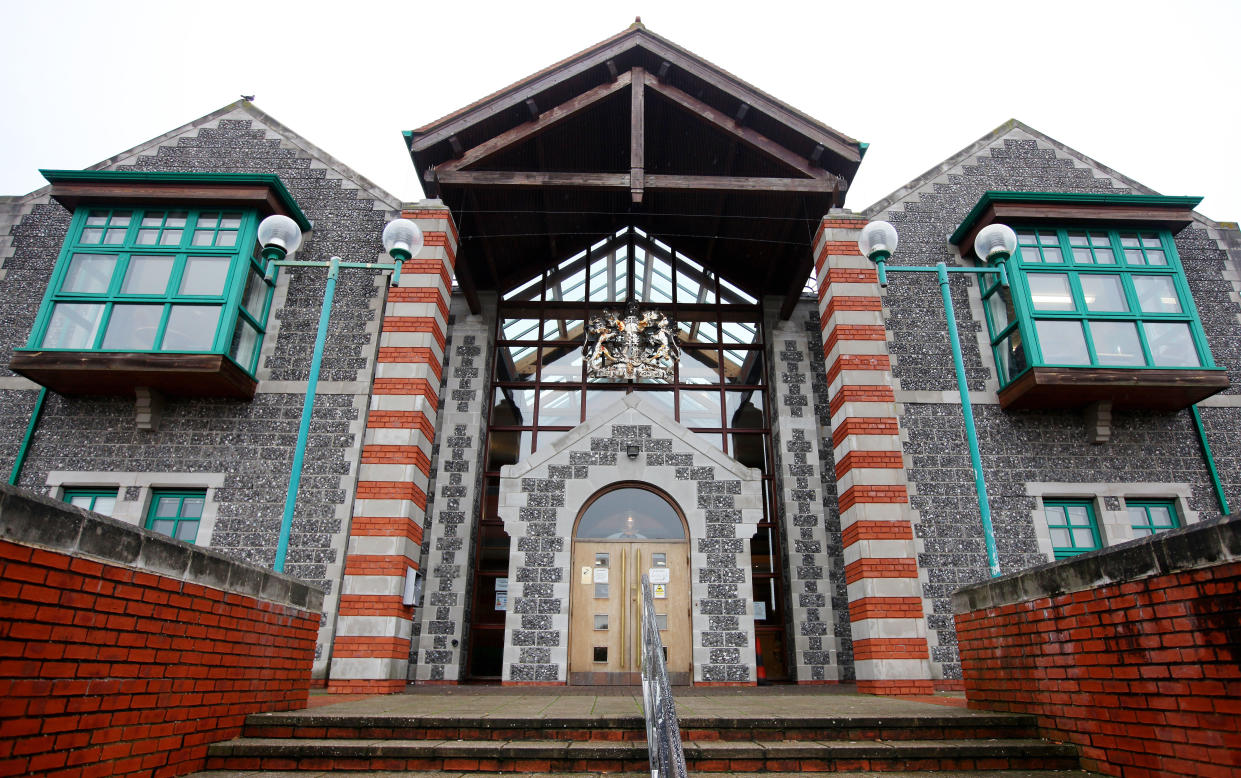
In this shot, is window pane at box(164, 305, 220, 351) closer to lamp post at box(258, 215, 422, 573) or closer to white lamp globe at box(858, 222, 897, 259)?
lamp post at box(258, 215, 422, 573)

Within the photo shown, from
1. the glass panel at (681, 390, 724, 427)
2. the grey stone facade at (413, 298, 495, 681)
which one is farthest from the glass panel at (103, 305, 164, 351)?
the glass panel at (681, 390, 724, 427)

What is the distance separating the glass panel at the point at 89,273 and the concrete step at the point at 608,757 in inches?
342

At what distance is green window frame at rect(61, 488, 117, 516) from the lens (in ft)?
32.8

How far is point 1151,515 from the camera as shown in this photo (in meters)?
10.3

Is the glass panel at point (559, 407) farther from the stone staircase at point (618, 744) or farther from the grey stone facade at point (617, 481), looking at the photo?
the stone staircase at point (618, 744)

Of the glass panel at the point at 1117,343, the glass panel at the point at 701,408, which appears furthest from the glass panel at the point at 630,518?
the glass panel at the point at 1117,343

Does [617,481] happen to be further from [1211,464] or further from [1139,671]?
[1211,464]

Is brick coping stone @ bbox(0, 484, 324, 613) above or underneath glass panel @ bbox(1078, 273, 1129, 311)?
underneath

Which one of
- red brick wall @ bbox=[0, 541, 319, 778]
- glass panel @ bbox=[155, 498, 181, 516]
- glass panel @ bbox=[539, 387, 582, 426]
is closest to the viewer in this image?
red brick wall @ bbox=[0, 541, 319, 778]

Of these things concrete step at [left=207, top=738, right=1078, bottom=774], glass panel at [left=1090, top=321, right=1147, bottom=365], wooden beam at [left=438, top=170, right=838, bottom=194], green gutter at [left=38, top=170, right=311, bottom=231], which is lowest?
concrete step at [left=207, top=738, right=1078, bottom=774]

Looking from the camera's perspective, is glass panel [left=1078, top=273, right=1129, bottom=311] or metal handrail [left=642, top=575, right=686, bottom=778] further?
glass panel [left=1078, top=273, right=1129, bottom=311]

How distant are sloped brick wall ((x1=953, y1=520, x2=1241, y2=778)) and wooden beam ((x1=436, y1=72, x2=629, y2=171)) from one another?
945 centimetres

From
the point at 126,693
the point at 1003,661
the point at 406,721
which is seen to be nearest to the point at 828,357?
the point at 1003,661

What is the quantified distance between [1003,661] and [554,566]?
5.78 m
